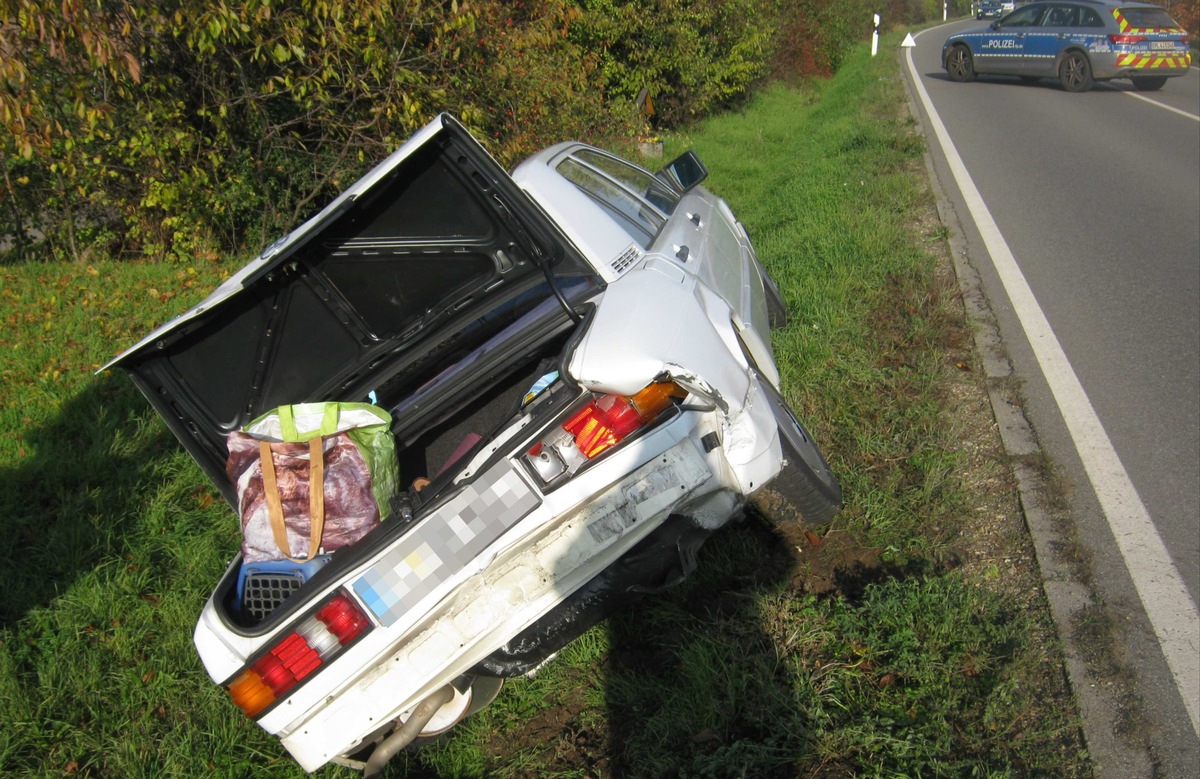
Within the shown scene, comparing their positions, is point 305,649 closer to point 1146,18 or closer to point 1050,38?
point 1146,18

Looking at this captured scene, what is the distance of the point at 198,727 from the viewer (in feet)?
10.8

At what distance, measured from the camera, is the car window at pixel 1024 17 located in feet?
59.6

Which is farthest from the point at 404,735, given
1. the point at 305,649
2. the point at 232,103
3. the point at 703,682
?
the point at 232,103

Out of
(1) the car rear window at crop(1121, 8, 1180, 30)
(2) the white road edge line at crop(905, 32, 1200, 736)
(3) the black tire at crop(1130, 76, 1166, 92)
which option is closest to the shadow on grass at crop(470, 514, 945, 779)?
(2) the white road edge line at crop(905, 32, 1200, 736)

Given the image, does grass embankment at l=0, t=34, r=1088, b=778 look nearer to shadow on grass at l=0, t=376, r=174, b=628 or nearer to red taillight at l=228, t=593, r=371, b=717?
shadow on grass at l=0, t=376, r=174, b=628

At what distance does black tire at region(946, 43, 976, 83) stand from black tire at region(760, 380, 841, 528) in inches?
753

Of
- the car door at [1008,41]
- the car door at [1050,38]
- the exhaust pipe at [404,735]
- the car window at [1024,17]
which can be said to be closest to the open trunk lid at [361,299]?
the exhaust pipe at [404,735]

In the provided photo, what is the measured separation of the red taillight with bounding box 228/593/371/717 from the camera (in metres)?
2.46

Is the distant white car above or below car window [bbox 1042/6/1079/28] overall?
above

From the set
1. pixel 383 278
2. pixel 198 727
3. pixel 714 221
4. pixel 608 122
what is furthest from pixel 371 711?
pixel 608 122

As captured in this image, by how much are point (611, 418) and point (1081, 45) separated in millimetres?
18132

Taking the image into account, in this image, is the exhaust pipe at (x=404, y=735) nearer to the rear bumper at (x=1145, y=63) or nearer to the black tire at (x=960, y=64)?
the rear bumper at (x=1145, y=63)

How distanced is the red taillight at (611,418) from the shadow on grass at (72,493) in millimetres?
2857

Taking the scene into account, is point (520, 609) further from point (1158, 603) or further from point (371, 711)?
point (1158, 603)
